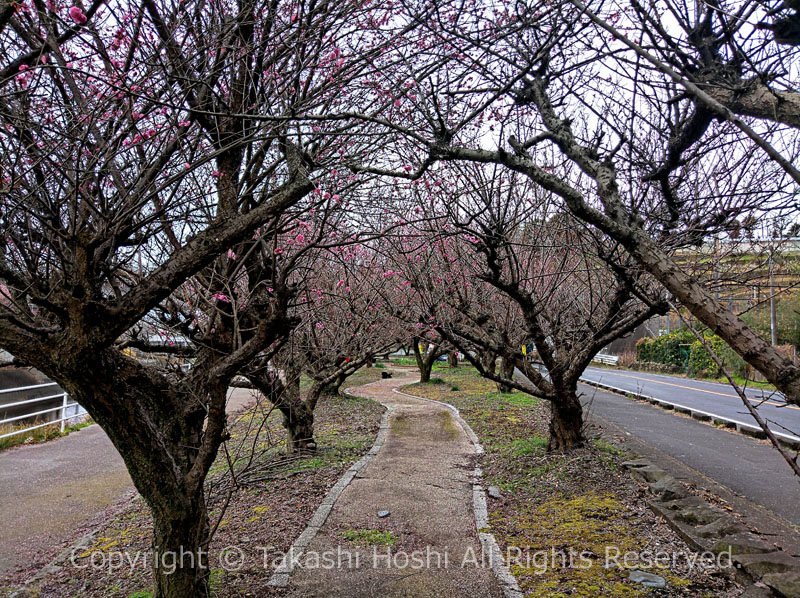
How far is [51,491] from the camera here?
806cm

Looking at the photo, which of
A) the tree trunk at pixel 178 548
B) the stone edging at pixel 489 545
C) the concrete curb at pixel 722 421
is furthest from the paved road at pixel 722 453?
the tree trunk at pixel 178 548

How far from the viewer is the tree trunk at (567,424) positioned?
8.03 meters

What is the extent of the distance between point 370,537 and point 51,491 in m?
5.73

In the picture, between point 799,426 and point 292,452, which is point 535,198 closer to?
point 292,452

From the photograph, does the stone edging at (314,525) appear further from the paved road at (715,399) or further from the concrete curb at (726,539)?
the paved road at (715,399)

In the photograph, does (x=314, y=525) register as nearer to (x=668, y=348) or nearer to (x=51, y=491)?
(x=51, y=491)

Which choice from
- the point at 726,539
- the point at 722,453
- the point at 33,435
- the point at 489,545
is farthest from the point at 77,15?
the point at 33,435

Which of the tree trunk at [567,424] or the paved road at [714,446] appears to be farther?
the tree trunk at [567,424]

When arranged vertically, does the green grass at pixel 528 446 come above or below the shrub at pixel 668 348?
below

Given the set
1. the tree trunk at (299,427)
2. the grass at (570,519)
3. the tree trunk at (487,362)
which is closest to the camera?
the grass at (570,519)

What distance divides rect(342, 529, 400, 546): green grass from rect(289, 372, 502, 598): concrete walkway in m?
0.03

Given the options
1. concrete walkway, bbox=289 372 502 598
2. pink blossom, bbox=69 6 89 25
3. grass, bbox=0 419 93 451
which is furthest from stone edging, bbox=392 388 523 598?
grass, bbox=0 419 93 451

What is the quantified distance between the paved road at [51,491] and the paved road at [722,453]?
22.0 feet

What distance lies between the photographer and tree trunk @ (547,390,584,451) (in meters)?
8.03
